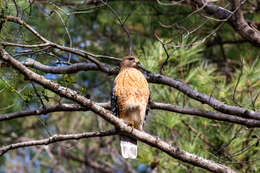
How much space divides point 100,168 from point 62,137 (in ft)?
11.2

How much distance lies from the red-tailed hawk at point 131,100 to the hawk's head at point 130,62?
39mm

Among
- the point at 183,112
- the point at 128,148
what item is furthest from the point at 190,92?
the point at 128,148

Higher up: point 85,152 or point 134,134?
point 134,134

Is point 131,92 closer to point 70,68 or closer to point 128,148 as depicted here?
point 128,148

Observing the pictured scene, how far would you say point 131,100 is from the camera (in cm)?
383

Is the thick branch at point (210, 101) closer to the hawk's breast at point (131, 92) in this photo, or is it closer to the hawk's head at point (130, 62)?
the hawk's breast at point (131, 92)

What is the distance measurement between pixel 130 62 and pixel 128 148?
0.92 metres

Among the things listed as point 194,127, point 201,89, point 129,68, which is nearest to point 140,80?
point 129,68

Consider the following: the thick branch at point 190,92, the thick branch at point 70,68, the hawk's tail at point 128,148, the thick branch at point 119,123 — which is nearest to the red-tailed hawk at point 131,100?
the hawk's tail at point 128,148

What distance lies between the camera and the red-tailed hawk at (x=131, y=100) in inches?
149

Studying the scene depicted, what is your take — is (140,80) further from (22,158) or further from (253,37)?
(22,158)

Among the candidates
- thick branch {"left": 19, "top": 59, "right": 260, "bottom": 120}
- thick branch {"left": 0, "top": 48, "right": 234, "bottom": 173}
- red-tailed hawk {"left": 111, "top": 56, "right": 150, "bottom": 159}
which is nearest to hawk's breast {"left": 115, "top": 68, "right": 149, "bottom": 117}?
red-tailed hawk {"left": 111, "top": 56, "right": 150, "bottom": 159}

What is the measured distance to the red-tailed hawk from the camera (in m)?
3.78

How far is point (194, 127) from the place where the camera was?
4.49m
